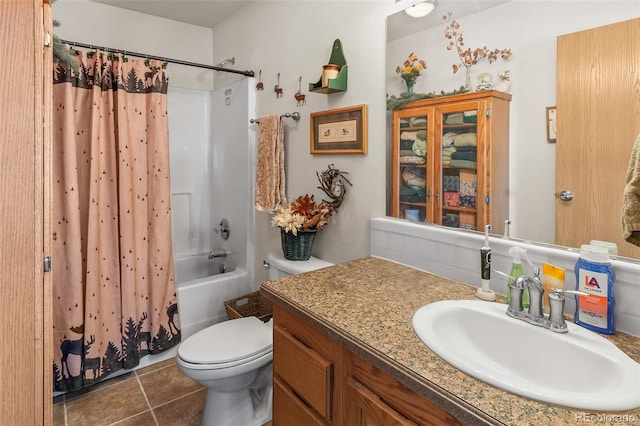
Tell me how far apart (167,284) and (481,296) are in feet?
6.06

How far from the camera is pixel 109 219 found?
2043 mm

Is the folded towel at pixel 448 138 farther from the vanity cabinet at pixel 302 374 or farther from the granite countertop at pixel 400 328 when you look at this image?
the vanity cabinet at pixel 302 374

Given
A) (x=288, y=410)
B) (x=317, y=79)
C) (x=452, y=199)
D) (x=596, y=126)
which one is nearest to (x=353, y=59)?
(x=317, y=79)

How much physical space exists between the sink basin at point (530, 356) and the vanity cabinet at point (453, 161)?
0.37m

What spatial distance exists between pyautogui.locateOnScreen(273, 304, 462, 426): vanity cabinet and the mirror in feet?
2.27

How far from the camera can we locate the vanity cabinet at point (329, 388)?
802 mm

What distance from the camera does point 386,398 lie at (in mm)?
847

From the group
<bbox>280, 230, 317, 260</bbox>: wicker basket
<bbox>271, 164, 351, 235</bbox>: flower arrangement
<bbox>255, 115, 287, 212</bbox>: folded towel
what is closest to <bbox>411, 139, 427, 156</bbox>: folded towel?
<bbox>271, 164, 351, 235</bbox>: flower arrangement

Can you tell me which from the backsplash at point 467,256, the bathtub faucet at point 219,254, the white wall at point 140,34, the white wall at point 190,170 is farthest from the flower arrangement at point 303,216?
the white wall at point 140,34

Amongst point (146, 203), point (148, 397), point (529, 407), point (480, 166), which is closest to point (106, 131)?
point (146, 203)

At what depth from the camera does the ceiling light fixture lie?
1438 millimetres

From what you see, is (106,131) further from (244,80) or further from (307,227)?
(307,227)

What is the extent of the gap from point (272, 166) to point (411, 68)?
3.47ft

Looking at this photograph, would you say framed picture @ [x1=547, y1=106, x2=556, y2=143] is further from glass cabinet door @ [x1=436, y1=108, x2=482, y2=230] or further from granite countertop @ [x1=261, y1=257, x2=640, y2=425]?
granite countertop @ [x1=261, y1=257, x2=640, y2=425]
